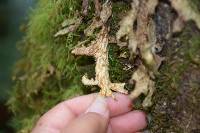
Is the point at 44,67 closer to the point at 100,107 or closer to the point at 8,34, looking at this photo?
the point at 100,107

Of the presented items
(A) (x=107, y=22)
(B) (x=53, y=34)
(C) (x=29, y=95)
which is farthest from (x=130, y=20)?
(C) (x=29, y=95)

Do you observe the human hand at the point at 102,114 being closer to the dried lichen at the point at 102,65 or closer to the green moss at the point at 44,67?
the dried lichen at the point at 102,65

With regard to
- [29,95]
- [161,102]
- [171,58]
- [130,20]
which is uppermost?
[130,20]

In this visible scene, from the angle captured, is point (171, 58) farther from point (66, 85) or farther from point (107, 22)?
point (66, 85)

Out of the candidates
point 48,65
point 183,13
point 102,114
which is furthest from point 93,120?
point 48,65

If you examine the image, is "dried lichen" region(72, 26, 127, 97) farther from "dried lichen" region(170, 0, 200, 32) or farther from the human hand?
"dried lichen" region(170, 0, 200, 32)

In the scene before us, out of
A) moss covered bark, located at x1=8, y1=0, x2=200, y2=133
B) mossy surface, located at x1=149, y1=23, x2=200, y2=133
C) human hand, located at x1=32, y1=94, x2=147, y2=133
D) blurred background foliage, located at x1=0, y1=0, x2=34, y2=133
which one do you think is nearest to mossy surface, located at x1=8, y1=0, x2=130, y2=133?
moss covered bark, located at x1=8, y1=0, x2=200, y2=133
